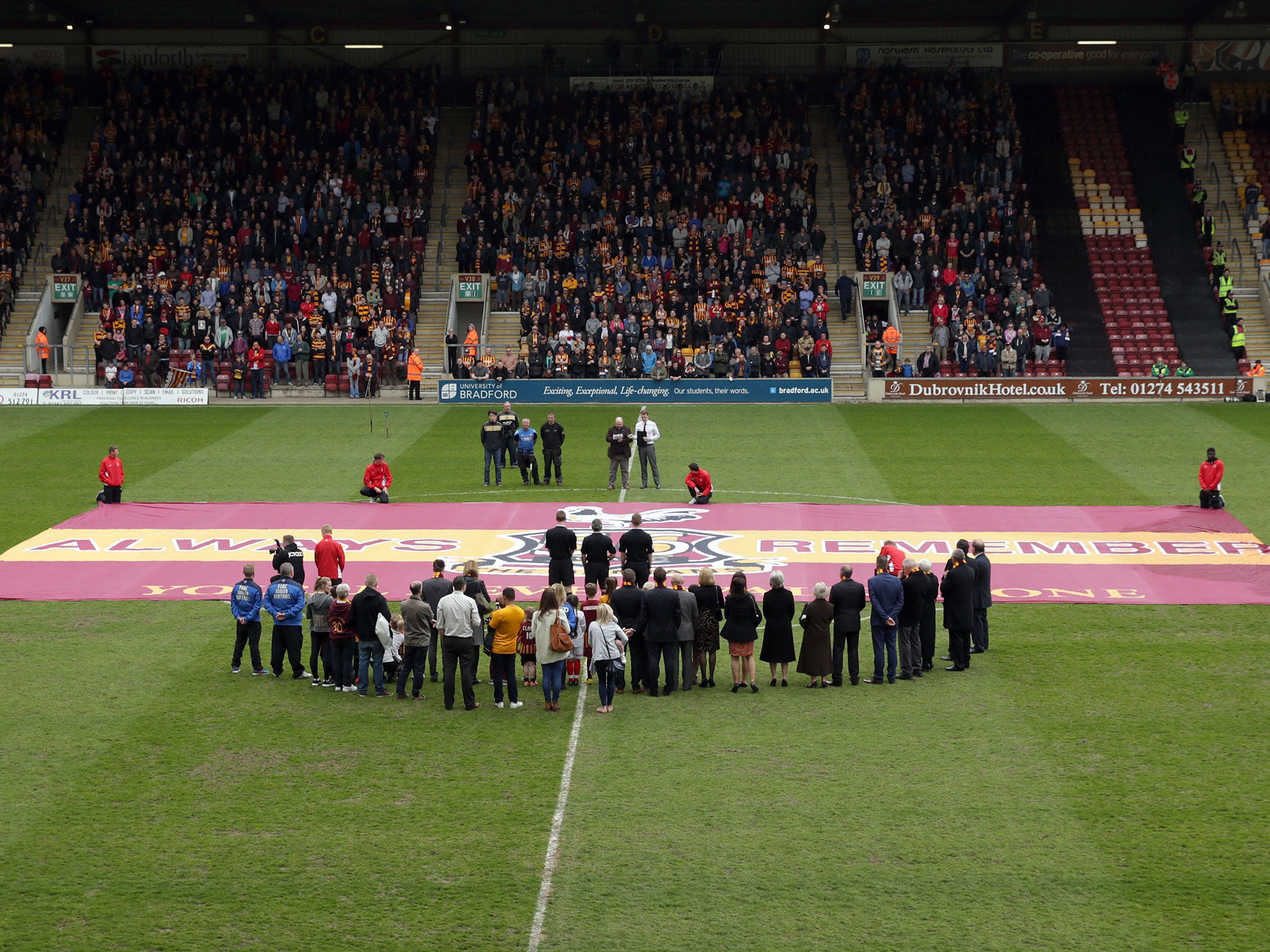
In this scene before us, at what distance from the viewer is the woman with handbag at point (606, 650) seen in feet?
47.6

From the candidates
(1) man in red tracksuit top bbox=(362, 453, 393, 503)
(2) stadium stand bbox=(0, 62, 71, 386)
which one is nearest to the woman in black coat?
(1) man in red tracksuit top bbox=(362, 453, 393, 503)

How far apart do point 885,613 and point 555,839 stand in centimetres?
550

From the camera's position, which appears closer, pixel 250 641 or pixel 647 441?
pixel 250 641

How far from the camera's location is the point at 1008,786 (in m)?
12.4

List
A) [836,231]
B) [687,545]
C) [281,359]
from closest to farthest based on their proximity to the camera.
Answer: [687,545]
[281,359]
[836,231]

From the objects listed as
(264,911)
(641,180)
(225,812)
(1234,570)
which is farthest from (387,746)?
(641,180)

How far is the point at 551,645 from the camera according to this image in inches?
570

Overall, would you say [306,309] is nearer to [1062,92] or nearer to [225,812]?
[1062,92]

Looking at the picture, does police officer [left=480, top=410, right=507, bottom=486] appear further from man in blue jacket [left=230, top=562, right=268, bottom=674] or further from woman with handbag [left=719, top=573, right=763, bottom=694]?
woman with handbag [left=719, top=573, right=763, bottom=694]

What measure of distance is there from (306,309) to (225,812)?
32488 mm

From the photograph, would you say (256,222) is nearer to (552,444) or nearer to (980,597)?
(552,444)

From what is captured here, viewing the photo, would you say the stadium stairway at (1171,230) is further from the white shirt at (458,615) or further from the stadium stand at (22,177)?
the stadium stand at (22,177)

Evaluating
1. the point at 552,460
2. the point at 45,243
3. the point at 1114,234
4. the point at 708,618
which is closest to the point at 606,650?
the point at 708,618

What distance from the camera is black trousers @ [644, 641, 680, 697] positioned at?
15094mm
